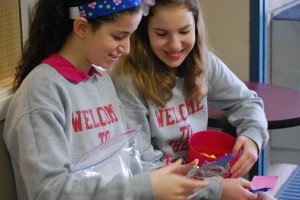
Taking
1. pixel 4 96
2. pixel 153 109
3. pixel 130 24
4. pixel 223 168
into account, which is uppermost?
pixel 130 24

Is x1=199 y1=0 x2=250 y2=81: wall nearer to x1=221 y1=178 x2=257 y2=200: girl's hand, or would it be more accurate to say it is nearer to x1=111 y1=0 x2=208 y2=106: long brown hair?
x1=111 y1=0 x2=208 y2=106: long brown hair

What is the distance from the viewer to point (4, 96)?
1290mm

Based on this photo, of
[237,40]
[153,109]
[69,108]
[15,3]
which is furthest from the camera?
[237,40]

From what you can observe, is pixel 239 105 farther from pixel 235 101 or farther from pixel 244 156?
pixel 244 156

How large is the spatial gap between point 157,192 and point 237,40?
4.60ft

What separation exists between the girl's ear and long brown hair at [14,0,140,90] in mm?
35

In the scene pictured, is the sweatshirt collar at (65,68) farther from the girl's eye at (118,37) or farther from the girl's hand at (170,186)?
the girl's hand at (170,186)

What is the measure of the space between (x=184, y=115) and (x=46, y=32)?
0.55m

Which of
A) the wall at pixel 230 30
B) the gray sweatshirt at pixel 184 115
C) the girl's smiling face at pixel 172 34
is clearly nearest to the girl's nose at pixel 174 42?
the girl's smiling face at pixel 172 34

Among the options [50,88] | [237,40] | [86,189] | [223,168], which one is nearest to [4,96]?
[50,88]

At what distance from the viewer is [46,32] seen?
1.28m

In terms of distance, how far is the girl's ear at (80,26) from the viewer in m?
1.24

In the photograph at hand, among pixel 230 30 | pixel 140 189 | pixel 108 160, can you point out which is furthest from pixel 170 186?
pixel 230 30

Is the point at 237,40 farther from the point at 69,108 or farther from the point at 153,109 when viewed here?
the point at 69,108
